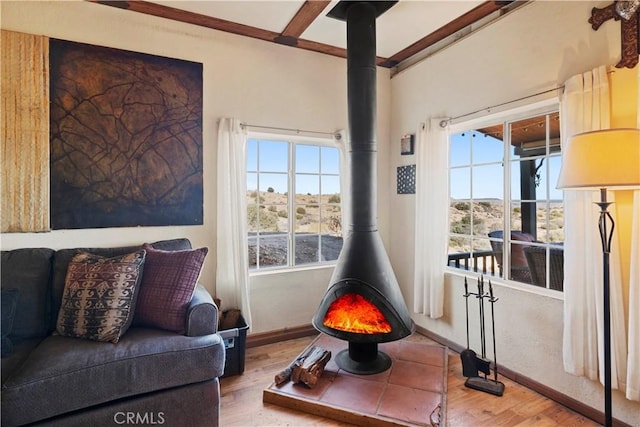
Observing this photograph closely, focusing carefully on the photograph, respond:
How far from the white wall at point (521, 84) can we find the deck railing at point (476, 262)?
14cm

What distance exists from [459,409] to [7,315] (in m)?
2.71

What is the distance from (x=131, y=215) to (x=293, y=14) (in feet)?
6.70

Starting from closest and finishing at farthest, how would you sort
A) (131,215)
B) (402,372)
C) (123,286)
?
(123,286) < (402,372) < (131,215)

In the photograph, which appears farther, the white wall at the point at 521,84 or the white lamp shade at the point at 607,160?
the white wall at the point at 521,84

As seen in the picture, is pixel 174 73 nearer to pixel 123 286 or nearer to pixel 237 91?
pixel 237 91

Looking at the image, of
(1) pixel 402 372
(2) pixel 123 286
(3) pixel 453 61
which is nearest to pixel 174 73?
(2) pixel 123 286

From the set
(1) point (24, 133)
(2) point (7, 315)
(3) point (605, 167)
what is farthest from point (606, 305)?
(1) point (24, 133)

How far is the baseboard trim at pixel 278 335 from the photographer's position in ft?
9.73

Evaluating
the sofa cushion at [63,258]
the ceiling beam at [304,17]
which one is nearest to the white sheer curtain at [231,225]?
the sofa cushion at [63,258]

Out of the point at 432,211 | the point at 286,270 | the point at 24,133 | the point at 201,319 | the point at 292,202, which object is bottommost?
the point at 201,319

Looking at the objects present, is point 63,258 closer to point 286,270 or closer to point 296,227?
point 286,270

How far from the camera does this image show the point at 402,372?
7.90 feet

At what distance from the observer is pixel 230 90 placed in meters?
2.89

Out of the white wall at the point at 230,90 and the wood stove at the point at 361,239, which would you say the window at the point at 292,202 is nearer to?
the white wall at the point at 230,90
